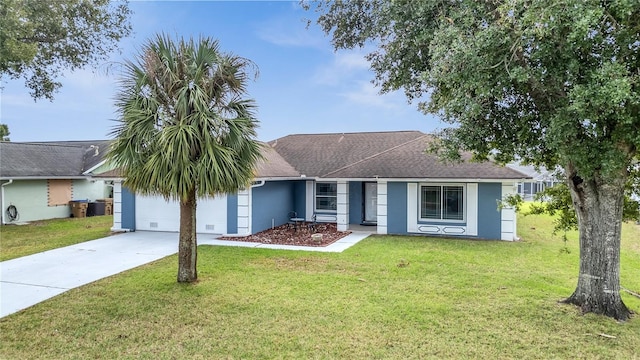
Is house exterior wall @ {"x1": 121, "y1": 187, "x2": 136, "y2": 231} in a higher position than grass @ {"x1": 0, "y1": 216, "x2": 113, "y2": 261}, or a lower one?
higher

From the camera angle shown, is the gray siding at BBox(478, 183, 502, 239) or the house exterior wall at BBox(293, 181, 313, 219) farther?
the house exterior wall at BBox(293, 181, 313, 219)

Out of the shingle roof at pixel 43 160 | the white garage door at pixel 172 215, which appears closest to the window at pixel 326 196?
the white garage door at pixel 172 215

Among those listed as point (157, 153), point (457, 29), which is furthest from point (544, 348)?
point (157, 153)

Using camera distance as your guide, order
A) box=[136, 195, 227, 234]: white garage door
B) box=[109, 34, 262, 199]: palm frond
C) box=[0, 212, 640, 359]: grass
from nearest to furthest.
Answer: box=[0, 212, 640, 359]: grass → box=[109, 34, 262, 199]: palm frond → box=[136, 195, 227, 234]: white garage door

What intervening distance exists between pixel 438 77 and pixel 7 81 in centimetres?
1870

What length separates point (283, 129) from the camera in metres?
23.7

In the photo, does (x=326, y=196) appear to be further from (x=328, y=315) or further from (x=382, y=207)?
(x=328, y=315)

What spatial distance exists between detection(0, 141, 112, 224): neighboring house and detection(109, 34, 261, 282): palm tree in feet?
37.1

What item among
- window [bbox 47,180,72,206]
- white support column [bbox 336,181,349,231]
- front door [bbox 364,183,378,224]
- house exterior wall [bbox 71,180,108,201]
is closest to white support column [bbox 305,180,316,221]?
white support column [bbox 336,181,349,231]

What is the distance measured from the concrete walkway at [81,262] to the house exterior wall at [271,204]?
191cm

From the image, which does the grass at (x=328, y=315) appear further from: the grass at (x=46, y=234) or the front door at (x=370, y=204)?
the front door at (x=370, y=204)

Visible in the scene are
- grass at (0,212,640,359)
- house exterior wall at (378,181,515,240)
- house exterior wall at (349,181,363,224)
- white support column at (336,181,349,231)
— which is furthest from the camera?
house exterior wall at (349,181,363,224)

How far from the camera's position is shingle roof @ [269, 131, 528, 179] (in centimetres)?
1347

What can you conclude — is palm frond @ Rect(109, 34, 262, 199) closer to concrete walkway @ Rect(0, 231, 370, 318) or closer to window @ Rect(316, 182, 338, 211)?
concrete walkway @ Rect(0, 231, 370, 318)
